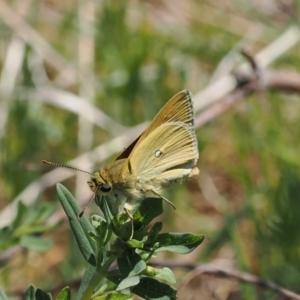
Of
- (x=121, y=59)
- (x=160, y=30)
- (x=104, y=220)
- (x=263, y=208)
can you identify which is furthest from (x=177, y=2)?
(x=104, y=220)

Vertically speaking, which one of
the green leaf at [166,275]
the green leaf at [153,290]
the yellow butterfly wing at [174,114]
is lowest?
the green leaf at [153,290]

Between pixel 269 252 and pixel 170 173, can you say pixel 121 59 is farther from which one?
pixel 170 173

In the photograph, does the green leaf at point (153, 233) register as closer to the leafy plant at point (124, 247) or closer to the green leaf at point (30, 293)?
the leafy plant at point (124, 247)

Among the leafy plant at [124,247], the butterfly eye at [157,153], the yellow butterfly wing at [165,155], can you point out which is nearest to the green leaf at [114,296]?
the leafy plant at [124,247]

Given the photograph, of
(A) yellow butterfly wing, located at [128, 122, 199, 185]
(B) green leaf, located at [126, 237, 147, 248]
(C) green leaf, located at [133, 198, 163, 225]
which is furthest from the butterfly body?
(B) green leaf, located at [126, 237, 147, 248]

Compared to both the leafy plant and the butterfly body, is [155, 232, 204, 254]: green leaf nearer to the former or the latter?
the leafy plant

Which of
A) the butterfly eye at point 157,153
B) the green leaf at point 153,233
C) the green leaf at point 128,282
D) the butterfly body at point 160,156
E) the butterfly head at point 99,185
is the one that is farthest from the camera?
the butterfly eye at point 157,153
